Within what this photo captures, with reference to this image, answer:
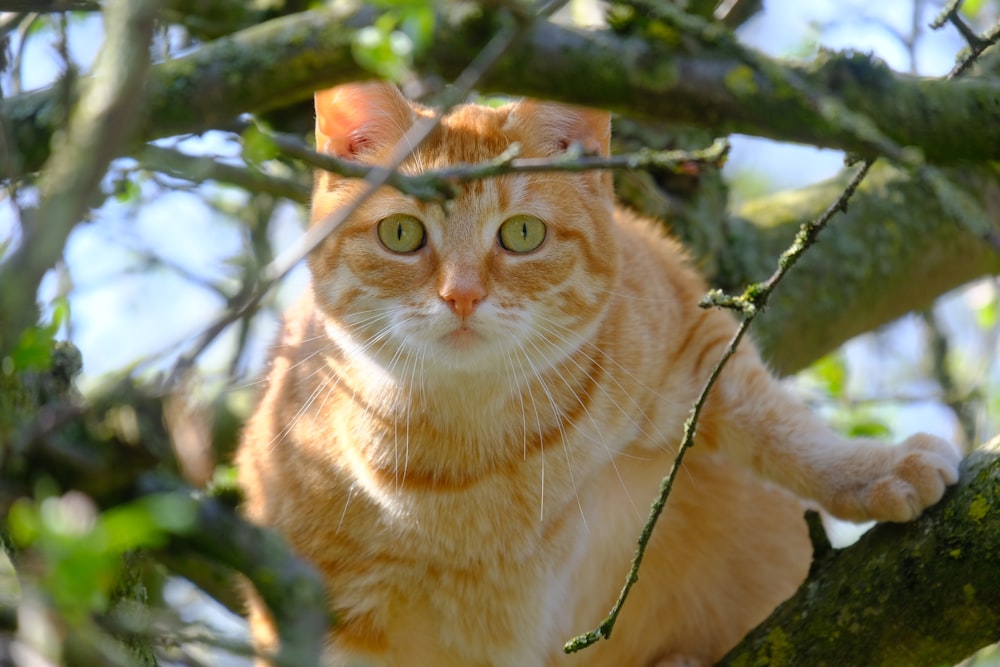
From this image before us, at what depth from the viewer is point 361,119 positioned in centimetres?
324

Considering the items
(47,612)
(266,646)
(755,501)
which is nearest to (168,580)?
(266,646)

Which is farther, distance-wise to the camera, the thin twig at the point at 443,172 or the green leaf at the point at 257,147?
the green leaf at the point at 257,147

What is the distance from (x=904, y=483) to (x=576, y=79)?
1.45 m

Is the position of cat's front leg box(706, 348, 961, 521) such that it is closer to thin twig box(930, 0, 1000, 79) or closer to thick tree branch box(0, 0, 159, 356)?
thin twig box(930, 0, 1000, 79)

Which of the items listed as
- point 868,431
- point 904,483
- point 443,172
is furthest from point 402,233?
point 868,431

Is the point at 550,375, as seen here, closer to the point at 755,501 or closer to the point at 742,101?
the point at 755,501

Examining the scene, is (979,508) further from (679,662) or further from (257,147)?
(257,147)

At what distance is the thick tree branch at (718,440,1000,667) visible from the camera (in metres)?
2.33

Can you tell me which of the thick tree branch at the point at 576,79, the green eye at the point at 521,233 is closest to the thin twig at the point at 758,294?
the thick tree branch at the point at 576,79

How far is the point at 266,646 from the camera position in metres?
3.09

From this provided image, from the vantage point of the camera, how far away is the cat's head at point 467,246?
9.55 ft

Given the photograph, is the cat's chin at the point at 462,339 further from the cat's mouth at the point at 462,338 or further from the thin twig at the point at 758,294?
the thin twig at the point at 758,294

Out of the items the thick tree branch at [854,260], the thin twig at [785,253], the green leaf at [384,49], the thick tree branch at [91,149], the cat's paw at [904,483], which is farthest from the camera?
the thick tree branch at [854,260]

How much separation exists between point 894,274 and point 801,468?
1656mm
